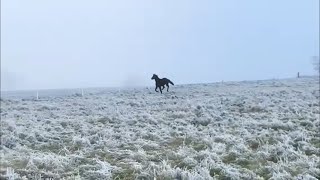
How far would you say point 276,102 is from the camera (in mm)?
27438

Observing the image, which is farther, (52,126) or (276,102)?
(276,102)

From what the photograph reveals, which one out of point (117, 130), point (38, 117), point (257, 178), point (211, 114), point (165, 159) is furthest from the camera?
point (38, 117)

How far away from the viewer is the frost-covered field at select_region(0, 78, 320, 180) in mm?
11203

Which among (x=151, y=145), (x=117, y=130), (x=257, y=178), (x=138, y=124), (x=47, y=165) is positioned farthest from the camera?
(x=138, y=124)

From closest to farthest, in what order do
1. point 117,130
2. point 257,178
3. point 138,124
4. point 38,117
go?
point 257,178
point 117,130
point 138,124
point 38,117

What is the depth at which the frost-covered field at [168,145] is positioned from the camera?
36.8 ft

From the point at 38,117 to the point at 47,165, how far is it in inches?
472

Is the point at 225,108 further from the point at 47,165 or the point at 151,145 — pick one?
the point at 47,165

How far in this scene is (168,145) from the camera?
1479 centimetres

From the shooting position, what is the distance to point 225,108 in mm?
24406

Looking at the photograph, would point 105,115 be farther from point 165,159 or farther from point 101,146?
point 165,159

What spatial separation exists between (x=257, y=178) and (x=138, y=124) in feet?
29.5

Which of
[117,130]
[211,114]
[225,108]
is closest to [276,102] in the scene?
[225,108]

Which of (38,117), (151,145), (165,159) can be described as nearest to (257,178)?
(165,159)
